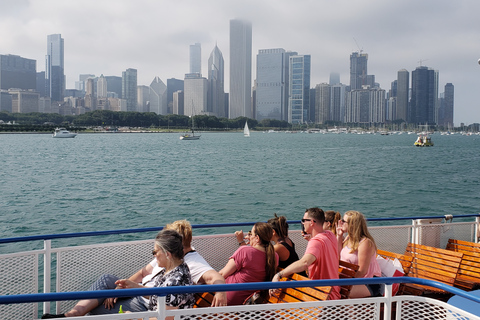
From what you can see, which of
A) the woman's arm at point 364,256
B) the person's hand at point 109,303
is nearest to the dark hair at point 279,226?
the woman's arm at point 364,256

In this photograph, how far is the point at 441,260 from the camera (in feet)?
21.7

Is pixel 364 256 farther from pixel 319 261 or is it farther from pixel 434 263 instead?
pixel 434 263

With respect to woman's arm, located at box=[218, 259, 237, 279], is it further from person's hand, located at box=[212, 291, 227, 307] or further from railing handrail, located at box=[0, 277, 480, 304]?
railing handrail, located at box=[0, 277, 480, 304]

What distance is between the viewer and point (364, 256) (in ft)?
18.0

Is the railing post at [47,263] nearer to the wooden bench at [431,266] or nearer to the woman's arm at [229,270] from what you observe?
the woman's arm at [229,270]

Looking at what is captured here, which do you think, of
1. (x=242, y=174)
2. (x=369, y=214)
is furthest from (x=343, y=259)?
(x=242, y=174)

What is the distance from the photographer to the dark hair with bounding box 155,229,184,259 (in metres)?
4.50

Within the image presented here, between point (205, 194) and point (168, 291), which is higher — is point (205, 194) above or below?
below

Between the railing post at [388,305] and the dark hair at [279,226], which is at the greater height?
the dark hair at [279,226]

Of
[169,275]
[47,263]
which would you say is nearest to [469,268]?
[169,275]

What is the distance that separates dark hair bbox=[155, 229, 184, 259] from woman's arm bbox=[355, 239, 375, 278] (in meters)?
2.14

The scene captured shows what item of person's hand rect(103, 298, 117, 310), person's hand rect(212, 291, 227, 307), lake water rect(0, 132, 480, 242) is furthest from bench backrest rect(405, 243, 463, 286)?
lake water rect(0, 132, 480, 242)

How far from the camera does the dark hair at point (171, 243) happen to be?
4.50 m

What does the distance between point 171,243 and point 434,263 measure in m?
4.05
